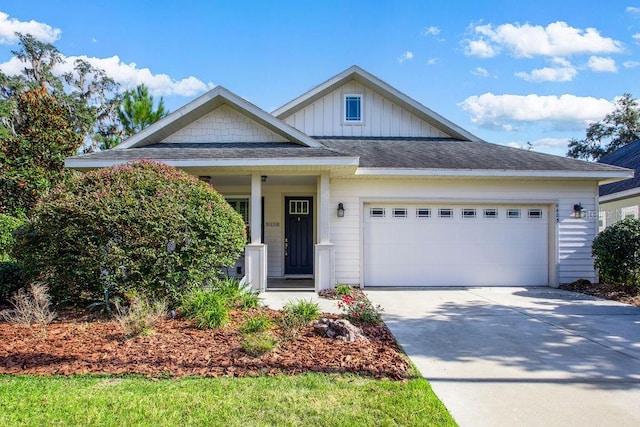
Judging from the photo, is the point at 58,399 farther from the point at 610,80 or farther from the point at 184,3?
the point at 610,80

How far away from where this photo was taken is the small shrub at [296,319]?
17.1ft

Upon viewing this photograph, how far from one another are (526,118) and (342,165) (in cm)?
4729

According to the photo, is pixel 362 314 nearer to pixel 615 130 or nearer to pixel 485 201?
pixel 485 201

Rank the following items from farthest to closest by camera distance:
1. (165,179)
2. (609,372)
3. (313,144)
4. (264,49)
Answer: (264,49)
(313,144)
(165,179)
(609,372)

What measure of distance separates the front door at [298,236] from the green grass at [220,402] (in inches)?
303

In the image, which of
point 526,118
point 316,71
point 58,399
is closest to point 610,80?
point 316,71

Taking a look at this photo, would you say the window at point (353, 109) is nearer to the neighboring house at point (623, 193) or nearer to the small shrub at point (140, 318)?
the neighboring house at point (623, 193)

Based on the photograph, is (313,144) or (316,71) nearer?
(313,144)

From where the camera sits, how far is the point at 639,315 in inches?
281

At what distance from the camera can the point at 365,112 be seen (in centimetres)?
1272

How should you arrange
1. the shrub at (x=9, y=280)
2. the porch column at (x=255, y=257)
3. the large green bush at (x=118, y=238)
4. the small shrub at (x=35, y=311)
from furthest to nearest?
the porch column at (x=255, y=257) → the shrub at (x=9, y=280) → the large green bush at (x=118, y=238) → the small shrub at (x=35, y=311)

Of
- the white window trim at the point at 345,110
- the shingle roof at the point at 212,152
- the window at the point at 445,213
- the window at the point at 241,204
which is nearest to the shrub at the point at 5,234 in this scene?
the shingle roof at the point at 212,152

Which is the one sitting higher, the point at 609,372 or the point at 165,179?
the point at 165,179

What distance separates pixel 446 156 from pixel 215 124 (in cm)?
634
